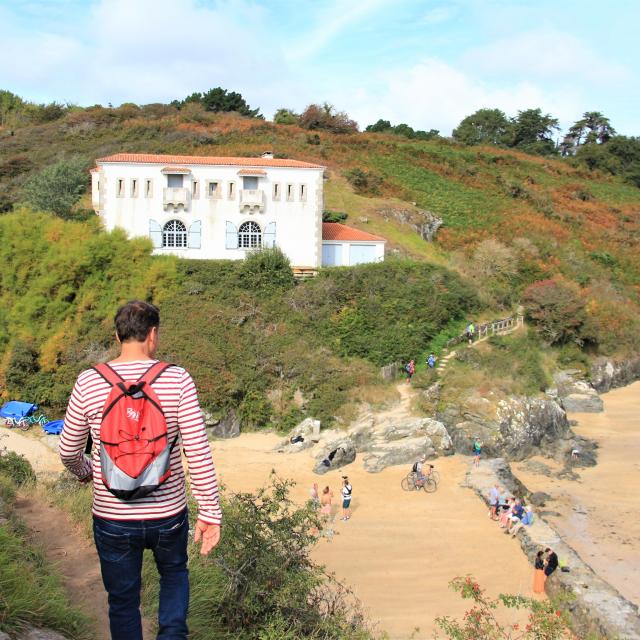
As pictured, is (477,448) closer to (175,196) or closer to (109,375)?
(175,196)

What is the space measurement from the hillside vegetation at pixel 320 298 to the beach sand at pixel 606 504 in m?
6.43

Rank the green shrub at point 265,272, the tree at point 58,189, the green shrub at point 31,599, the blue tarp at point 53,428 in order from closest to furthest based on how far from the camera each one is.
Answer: the green shrub at point 31,599 < the blue tarp at point 53,428 < the green shrub at point 265,272 < the tree at point 58,189

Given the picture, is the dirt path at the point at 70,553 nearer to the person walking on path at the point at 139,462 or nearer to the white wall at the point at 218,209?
the person walking on path at the point at 139,462

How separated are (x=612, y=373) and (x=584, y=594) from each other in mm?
21790

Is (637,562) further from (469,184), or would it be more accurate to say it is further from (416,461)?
(469,184)

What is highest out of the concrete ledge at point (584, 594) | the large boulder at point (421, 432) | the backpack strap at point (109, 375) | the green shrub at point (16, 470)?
the backpack strap at point (109, 375)

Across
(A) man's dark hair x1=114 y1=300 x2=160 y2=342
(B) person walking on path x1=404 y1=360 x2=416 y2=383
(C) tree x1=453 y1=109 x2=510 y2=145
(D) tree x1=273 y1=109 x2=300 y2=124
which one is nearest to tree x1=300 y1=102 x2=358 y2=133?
(D) tree x1=273 y1=109 x2=300 y2=124

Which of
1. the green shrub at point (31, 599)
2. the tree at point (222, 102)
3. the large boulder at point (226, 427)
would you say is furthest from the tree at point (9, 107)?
the green shrub at point (31, 599)

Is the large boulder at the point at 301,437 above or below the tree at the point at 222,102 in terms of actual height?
below

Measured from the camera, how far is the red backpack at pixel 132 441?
3279 millimetres

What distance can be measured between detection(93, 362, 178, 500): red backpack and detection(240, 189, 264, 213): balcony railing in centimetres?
2536

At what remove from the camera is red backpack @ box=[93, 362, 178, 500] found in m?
3.28

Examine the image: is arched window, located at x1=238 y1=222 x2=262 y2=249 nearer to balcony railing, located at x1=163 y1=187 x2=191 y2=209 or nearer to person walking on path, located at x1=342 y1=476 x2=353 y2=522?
balcony railing, located at x1=163 y1=187 x2=191 y2=209

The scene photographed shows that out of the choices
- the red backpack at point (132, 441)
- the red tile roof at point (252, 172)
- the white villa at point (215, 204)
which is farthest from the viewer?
the red tile roof at point (252, 172)
